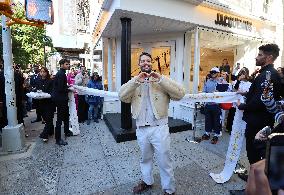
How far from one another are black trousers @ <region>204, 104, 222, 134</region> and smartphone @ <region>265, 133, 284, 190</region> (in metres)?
4.75

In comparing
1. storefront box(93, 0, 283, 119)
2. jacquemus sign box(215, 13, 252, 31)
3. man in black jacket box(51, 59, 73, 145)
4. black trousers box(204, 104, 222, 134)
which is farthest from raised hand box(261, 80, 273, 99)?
jacquemus sign box(215, 13, 252, 31)

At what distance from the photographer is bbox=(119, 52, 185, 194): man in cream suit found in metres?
2.84

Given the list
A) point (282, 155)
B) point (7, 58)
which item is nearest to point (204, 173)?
point (282, 155)

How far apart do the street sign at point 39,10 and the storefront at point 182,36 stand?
1.49m

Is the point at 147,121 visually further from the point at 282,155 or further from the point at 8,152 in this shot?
the point at 8,152

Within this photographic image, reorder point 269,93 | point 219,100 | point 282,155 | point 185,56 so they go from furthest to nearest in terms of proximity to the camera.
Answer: point 185,56 → point 219,100 → point 269,93 → point 282,155

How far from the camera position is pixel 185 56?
291 inches

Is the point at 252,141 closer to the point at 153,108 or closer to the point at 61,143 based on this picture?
the point at 153,108

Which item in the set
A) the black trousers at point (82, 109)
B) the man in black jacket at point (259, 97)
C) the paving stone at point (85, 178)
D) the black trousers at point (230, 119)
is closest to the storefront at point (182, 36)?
the black trousers at point (230, 119)

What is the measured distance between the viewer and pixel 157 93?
9.62 feet

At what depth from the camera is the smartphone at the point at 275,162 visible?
1.07m

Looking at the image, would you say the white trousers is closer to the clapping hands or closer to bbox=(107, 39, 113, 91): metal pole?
the clapping hands

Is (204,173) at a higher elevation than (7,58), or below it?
below

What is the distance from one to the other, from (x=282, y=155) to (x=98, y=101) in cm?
714
